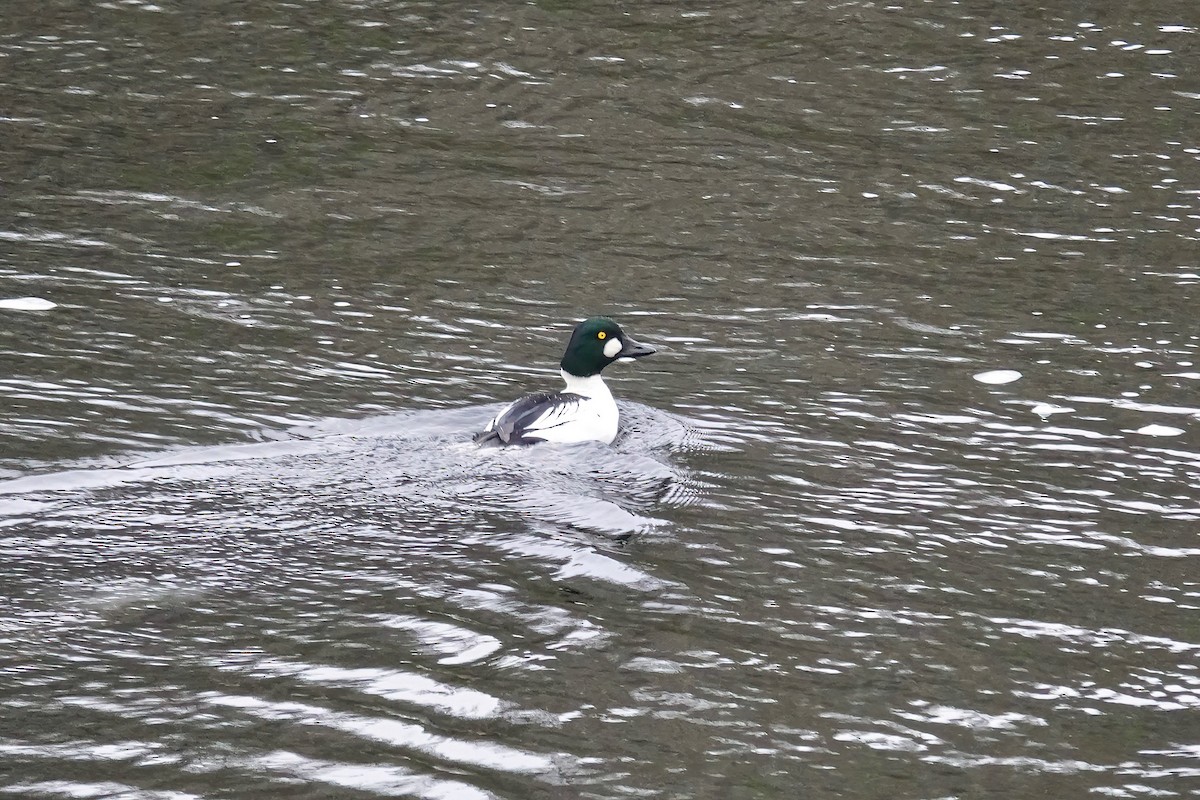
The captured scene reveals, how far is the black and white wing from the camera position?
10.0m

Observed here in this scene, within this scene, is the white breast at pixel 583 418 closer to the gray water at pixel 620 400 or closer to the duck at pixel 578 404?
the duck at pixel 578 404

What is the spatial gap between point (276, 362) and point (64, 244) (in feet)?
10.1

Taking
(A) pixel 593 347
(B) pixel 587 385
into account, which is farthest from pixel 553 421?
(A) pixel 593 347

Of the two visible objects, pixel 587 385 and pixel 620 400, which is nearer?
pixel 587 385

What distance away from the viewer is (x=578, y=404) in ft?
34.8

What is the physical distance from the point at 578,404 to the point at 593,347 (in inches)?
20.7

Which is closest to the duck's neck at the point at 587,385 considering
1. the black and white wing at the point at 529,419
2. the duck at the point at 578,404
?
the duck at the point at 578,404

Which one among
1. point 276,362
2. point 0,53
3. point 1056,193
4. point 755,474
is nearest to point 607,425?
point 755,474

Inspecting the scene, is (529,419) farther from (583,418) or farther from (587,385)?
(587,385)

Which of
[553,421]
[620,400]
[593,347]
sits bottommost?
[620,400]

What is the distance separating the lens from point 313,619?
768cm

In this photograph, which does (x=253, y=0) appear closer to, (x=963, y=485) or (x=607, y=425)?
(x=607, y=425)

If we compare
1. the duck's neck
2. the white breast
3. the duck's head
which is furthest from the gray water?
the duck's head

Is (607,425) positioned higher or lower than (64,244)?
lower
